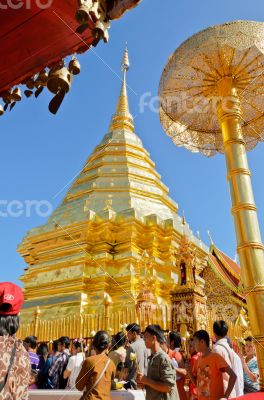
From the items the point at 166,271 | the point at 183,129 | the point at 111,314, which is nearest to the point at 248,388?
the point at 183,129

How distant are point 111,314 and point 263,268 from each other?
17.8 ft

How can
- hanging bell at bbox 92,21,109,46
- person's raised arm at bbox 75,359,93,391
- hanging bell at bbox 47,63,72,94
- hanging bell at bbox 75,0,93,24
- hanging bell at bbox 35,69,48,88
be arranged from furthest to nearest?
person's raised arm at bbox 75,359,93,391, hanging bell at bbox 35,69,48,88, hanging bell at bbox 47,63,72,94, hanging bell at bbox 92,21,109,46, hanging bell at bbox 75,0,93,24

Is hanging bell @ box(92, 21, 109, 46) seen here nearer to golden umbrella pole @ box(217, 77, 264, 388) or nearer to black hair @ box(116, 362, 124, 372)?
golden umbrella pole @ box(217, 77, 264, 388)

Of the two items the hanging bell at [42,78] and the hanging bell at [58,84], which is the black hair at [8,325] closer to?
the hanging bell at [58,84]

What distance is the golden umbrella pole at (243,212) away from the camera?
4500 mm

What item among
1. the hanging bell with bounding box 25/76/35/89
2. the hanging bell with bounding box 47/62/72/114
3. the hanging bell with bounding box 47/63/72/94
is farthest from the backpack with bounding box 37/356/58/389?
the hanging bell with bounding box 47/63/72/94

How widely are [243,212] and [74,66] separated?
127 inches

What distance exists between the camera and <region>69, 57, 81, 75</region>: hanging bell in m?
2.57

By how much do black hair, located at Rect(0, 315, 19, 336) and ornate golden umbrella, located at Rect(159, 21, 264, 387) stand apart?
3.27m

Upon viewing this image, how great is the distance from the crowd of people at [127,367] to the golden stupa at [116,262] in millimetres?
2752

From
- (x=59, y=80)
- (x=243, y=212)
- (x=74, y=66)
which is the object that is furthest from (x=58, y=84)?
(x=243, y=212)

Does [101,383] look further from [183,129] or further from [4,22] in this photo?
[183,129]

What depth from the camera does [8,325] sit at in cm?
195

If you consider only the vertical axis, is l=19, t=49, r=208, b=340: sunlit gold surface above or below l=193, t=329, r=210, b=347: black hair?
above
